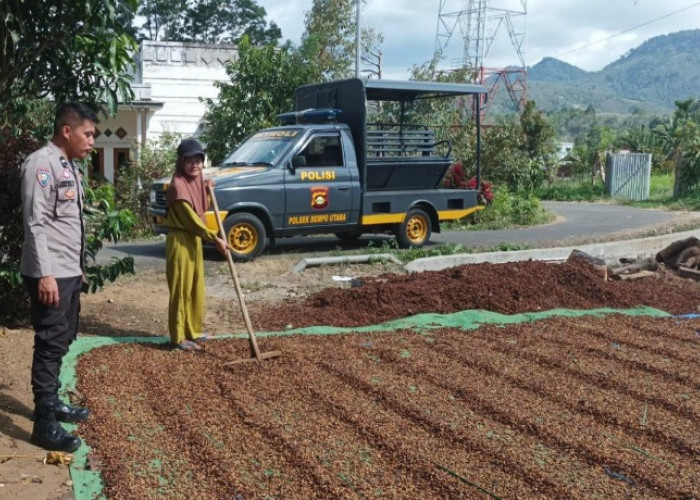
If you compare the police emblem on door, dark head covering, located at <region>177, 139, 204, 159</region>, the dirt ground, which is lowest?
the dirt ground

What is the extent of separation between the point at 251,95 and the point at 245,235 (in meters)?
8.43

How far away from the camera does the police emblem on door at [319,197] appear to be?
41.7 feet

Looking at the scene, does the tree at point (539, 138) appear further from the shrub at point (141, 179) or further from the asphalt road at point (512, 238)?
the shrub at point (141, 179)

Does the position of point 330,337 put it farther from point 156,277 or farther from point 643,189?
point 643,189

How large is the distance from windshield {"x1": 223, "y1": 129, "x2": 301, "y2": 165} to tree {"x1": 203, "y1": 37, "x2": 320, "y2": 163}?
6.00 meters

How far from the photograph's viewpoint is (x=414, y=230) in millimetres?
14289

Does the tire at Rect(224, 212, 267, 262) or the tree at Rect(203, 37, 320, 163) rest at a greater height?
the tree at Rect(203, 37, 320, 163)

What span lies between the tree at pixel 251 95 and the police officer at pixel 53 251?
14.7m

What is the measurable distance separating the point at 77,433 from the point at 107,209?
2.48m

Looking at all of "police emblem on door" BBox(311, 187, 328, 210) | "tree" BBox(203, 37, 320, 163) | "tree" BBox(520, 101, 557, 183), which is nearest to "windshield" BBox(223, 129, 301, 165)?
"police emblem on door" BBox(311, 187, 328, 210)

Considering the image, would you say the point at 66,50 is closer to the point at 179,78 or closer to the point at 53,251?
the point at 53,251

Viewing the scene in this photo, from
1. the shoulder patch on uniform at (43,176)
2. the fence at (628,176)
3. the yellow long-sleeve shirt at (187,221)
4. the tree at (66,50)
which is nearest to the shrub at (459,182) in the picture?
the yellow long-sleeve shirt at (187,221)

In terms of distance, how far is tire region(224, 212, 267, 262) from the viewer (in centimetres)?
1206

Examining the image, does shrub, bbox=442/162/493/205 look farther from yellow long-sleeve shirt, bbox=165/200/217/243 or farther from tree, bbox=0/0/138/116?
tree, bbox=0/0/138/116
